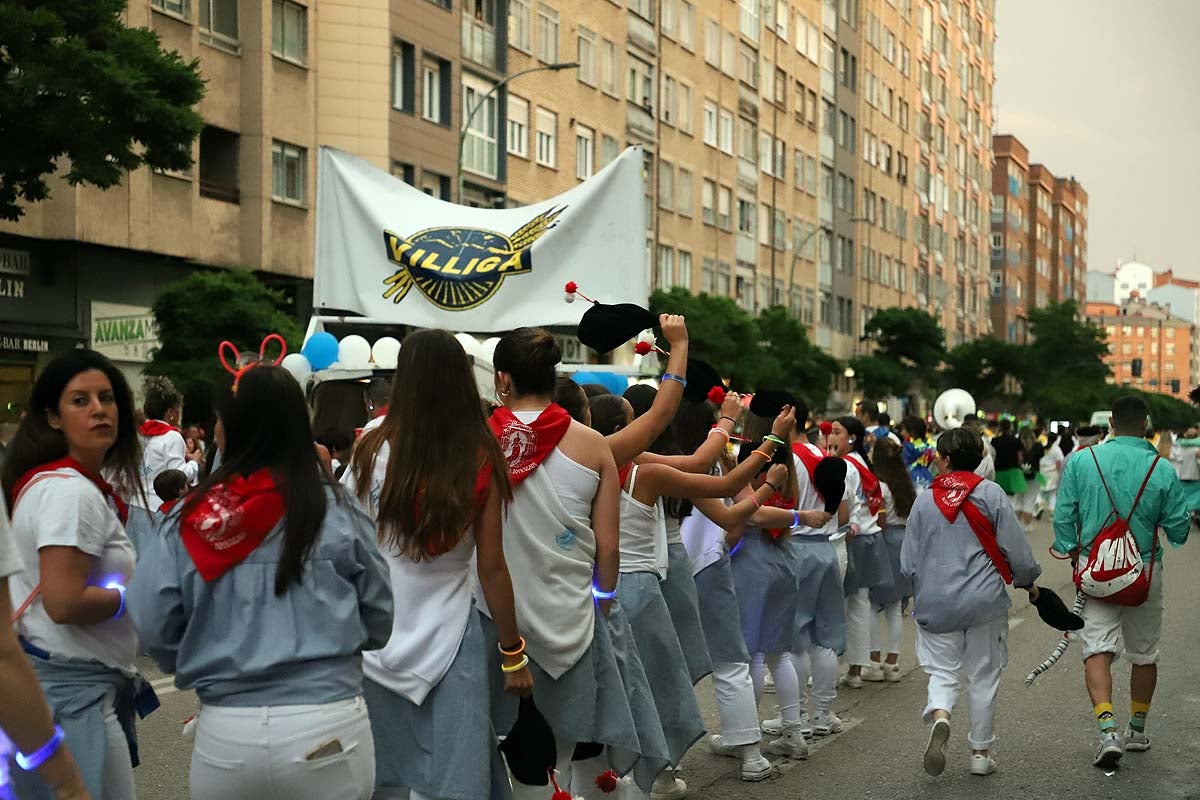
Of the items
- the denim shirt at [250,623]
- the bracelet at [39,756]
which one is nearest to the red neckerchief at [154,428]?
the denim shirt at [250,623]

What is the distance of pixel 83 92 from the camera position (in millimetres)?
17375

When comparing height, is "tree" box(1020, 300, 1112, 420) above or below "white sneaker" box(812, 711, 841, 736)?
above

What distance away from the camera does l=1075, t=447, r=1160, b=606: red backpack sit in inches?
353

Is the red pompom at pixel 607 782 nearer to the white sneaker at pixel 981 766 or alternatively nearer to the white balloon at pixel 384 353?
the white sneaker at pixel 981 766

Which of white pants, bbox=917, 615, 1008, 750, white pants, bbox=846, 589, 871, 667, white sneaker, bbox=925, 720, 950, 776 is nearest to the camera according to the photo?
white sneaker, bbox=925, 720, 950, 776

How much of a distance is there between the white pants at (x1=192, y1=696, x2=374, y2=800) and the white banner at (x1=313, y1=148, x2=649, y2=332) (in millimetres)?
9547

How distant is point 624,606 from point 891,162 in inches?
3160

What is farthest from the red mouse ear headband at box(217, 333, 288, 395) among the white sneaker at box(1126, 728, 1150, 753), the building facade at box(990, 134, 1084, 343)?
the building facade at box(990, 134, 1084, 343)

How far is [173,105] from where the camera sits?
59.8ft

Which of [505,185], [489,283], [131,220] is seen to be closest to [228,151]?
[131,220]

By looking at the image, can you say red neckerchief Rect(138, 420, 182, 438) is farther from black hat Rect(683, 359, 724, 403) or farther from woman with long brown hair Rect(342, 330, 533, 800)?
woman with long brown hair Rect(342, 330, 533, 800)

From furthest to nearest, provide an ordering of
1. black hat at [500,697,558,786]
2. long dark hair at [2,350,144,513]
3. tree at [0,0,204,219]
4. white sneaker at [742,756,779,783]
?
tree at [0,0,204,219] → white sneaker at [742,756,779,783] → black hat at [500,697,558,786] → long dark hair at [2,350,144,513]

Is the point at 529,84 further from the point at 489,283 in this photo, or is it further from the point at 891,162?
the point at 891,162

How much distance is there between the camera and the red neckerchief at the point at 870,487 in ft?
39.1
